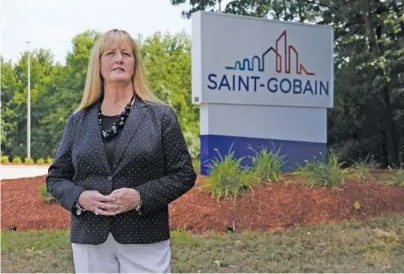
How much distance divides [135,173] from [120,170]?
0.06 m

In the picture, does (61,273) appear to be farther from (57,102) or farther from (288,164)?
(57,102)

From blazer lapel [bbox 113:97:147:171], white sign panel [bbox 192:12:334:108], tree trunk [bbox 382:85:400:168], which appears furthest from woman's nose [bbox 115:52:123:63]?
tree trunk [bbox 382:85:400:168]

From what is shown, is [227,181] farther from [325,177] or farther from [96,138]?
[96,138]

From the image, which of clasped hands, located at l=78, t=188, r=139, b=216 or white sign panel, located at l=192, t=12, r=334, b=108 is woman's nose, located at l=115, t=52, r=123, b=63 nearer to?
clasped hands, located at l=78, t=188, r=139, b=216

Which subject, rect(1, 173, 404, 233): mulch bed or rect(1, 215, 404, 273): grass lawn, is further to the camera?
rect(1, 173, 404, 233): mulch bed

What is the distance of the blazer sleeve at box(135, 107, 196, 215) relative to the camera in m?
2.38

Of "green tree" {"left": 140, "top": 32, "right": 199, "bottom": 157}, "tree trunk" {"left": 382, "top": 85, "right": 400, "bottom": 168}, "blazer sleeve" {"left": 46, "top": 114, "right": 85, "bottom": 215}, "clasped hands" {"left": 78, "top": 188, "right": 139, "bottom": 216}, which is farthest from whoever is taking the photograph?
"green tree" {"left": 140, "top": 32, "right": 199, "bottom": 157}

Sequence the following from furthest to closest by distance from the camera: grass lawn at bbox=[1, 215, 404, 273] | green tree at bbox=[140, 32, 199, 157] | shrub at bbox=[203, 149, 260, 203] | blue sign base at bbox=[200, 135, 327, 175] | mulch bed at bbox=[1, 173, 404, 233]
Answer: green tree at bbox=[140, 32, 199, 157] < blue sign base at bbox=[200, 135, 327, 175] < shrub at bbox=[203, 149, 260, 203] < mulch bed at bbox=[1, 173, 404, 233] < grass lawn at bbox=[1, 215, 404, 273]

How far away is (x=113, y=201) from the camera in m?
2.31

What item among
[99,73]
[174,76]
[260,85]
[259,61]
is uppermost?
[174,76]

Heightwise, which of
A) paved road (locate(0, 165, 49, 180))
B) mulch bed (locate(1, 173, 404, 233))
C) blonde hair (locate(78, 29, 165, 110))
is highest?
blonde hair (locate(78, 29, 165, 110))

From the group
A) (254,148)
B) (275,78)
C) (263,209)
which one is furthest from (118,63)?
(275,78)

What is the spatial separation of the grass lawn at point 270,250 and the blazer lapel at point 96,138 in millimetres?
3124

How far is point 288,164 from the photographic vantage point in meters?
10.3
